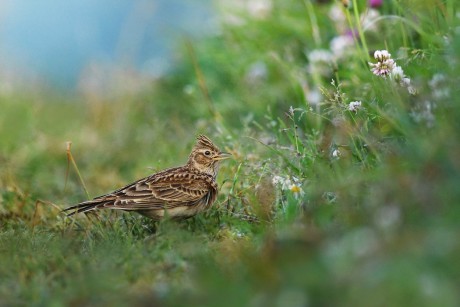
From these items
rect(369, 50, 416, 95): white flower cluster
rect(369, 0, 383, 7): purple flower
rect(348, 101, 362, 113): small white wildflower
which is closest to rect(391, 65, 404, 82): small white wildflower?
rect(369, 50, 416, 95): white flower cluster

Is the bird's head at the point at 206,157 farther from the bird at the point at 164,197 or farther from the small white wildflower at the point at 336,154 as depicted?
the small white wildflower at the point at 336,154

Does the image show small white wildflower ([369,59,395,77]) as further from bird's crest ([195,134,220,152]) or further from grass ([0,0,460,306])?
bird's crest ([195,134,220,152])

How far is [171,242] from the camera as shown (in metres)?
4.52

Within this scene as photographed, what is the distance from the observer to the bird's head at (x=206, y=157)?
5794mm

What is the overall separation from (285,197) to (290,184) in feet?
0.26

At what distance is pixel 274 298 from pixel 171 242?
1.53 metres

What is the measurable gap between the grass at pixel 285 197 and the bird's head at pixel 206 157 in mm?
155

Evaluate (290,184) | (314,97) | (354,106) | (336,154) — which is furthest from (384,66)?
(314,97)

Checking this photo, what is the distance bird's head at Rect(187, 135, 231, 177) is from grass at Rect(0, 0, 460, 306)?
0.51ft

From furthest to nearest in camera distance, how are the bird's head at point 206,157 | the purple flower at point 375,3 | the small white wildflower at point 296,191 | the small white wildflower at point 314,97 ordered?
1. the small white wildflower at point 314,97
2. the purple flower at point 375,3
3. the bird's head at point 206,157
4. the small white wildflower at point 296,191

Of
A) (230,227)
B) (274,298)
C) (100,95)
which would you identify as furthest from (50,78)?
(274,298)

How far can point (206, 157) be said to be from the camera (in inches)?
228

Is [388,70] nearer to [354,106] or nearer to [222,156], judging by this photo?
[354,106]

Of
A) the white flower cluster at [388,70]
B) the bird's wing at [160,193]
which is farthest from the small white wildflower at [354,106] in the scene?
the bird's wing at [160,193]
